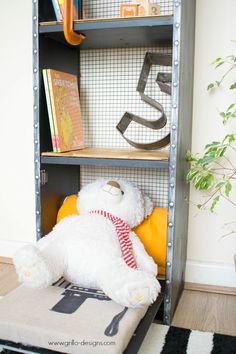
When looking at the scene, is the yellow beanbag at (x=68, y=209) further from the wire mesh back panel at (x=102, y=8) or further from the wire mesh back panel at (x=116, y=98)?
the wire mesh back panel at (x=102, y=8)

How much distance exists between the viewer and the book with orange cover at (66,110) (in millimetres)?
1407

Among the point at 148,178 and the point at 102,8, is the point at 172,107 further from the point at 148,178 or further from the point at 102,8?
the point at 102,8

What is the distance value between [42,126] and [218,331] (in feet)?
3.13

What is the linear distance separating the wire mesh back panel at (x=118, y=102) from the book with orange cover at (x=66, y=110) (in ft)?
0.30

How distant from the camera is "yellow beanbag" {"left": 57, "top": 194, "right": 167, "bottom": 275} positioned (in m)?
1.48

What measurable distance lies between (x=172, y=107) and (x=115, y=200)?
1.30ft

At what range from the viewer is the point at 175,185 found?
1.29 metres

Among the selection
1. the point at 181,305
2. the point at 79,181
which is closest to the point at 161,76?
the point at 79,181

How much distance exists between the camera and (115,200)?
4.63ft

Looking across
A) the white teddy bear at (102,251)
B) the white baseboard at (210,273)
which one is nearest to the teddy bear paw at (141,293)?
the white teddy bear at (102,251)

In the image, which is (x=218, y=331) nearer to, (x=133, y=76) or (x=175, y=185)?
(x=175, y=185)

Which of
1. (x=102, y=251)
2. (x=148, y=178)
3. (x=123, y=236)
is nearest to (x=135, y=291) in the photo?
(x=102, y=251)

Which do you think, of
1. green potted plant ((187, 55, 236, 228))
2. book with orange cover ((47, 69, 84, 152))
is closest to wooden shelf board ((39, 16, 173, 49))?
book with orange cover ((47, 69, 84, 152))

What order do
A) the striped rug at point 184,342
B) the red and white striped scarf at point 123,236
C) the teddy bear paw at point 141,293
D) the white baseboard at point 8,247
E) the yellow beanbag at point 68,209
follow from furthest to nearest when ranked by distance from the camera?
the white baseboard at point 8,247
the yellow beanbag at point 68,209
the red and white striped scarf at point 123,236
the striped rug at point 184,342
the teddy bear paw at point 141,293
